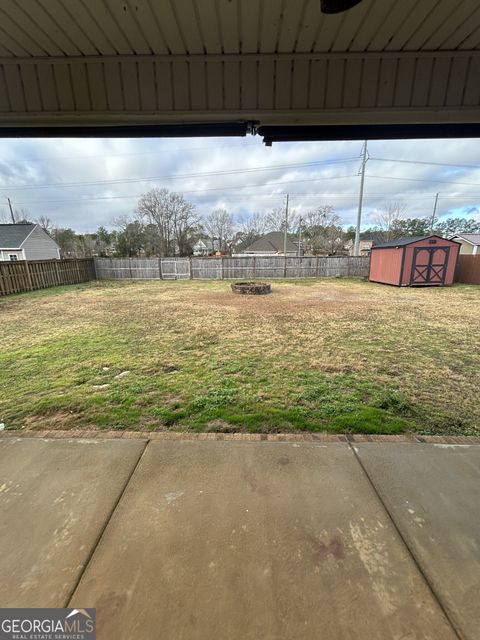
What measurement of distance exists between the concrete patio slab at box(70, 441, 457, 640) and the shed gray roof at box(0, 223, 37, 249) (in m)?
28.0

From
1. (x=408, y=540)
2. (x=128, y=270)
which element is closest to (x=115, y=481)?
(x=408, y=540)

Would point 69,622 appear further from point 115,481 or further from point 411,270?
point 411,270

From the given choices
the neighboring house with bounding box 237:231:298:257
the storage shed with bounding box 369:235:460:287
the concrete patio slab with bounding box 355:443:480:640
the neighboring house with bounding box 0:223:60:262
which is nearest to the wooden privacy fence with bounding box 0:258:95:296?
the neighboring house with bounding box 0:223:60:262

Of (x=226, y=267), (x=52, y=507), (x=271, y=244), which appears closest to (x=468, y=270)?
(x=226, y=267)

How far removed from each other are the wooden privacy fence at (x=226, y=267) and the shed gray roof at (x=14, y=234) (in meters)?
10.5

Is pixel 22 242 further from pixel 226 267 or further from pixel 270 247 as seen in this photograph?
pixel 270 247

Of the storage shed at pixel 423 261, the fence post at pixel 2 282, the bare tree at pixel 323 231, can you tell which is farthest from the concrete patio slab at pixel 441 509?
the bare tree at pixel 323 231

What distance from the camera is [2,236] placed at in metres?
22.9

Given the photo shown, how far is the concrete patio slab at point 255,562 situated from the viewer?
1066mm

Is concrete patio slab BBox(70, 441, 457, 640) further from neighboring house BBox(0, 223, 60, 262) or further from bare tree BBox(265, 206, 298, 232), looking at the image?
bare tree BBox(265, 206, 298, 232)

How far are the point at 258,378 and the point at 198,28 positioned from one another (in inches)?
124

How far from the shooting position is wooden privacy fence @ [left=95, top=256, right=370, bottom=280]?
17.7m

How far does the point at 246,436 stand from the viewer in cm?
229

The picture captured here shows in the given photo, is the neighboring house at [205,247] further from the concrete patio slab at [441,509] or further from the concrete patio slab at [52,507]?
the concrete patio slab at [441,509]
